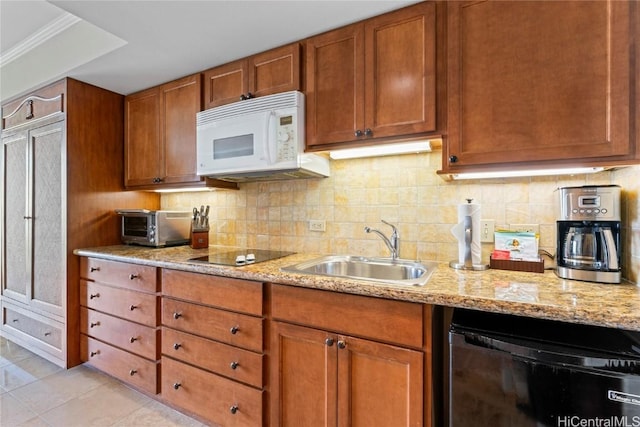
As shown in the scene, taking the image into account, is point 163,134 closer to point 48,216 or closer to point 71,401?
point 48,216

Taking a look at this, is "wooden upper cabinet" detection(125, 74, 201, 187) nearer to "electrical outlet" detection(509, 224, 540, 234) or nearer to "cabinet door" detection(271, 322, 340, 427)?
"cabinet door" detection(271, 322, 340, 427)

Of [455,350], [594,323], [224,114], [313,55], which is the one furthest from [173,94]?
[594,323]

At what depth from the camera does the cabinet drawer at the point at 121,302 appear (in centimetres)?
184

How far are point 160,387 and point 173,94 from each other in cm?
199

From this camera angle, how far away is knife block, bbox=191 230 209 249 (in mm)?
2283

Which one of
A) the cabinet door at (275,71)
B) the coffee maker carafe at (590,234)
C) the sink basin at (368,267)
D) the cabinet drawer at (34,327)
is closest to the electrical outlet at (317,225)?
the sink basin at (368,267)

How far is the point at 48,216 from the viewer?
2363 millimetres

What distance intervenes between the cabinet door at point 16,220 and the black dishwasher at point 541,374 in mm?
3267

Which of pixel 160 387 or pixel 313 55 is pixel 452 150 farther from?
pixel 160 387

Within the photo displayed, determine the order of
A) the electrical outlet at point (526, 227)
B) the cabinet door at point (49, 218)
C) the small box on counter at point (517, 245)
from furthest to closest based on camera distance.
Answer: the cabinet door at point (49, 218) → the electrical outlet at point (526, 227) → the small box on counter at point (517, 245)

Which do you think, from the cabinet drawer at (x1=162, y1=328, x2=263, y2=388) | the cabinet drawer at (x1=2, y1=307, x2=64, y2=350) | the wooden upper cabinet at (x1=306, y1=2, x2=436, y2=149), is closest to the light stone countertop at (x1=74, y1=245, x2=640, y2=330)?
the cabinet drawer at (x1=162, y1=328, x2=263, y2=388)

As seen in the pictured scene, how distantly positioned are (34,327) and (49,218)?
948 millimetres

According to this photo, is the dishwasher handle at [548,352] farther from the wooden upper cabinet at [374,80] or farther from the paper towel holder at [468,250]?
the wooden upper cabinet at [374,80]

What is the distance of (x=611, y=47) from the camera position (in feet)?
3.63
